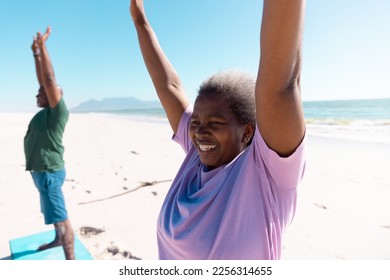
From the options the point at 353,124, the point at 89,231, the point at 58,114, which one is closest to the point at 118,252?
the point at 89,231

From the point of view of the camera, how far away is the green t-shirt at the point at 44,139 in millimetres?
2986

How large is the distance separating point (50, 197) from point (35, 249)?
0.74m

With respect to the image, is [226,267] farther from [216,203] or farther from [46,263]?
[46,263]

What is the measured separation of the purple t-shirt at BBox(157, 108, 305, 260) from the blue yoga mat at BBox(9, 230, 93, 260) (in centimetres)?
230

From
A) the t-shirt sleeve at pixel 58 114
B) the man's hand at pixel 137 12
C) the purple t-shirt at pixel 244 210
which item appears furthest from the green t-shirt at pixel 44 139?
the purple t-shirt at pixel 244 210

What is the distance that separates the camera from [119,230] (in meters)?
3.73

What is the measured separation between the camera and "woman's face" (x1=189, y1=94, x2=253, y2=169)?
3.92 ft

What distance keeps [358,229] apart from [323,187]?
164 centimetres

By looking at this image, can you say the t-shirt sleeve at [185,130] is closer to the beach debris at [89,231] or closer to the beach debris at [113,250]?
the beach debris at [113,250]

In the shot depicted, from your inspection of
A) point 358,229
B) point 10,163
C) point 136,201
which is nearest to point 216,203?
point 358,229

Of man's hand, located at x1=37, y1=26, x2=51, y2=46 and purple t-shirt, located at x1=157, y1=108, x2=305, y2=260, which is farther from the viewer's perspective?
man's hand, located at x1=37, y1=26, x2=51, y2=46

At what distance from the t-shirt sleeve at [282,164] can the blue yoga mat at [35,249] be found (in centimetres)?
259

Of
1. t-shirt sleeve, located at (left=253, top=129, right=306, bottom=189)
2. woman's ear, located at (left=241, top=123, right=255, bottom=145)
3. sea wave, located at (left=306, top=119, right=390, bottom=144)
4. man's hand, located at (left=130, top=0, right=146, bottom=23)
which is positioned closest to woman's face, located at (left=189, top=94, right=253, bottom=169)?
woman's ear, located at (left=241, top=123, right=255, bottom=145)

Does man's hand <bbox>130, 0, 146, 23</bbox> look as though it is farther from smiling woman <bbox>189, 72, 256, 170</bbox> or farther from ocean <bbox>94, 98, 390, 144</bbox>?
ocean <bbox>94, 98, 390, 144</bbox>
